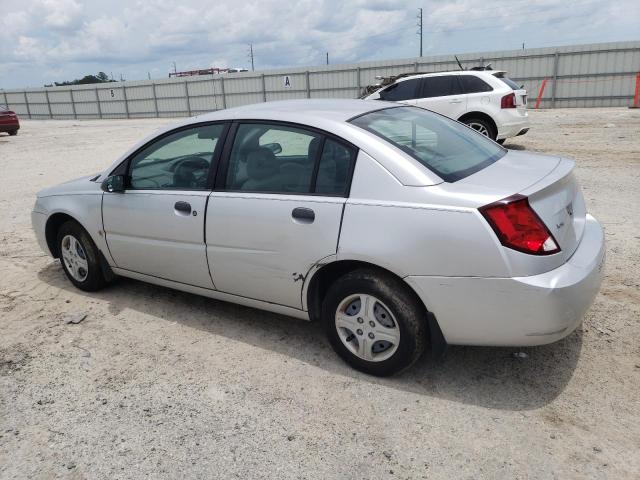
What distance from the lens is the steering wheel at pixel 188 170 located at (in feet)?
12.1

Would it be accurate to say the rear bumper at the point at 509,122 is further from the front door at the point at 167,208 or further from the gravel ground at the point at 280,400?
the front door at the point at 167,208

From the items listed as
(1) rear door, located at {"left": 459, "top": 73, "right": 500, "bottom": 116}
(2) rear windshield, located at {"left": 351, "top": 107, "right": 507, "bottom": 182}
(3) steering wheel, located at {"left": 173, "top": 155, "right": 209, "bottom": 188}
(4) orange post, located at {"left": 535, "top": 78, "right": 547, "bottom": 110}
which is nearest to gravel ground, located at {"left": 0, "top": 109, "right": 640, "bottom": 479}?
(3) steering wheel, located at {"left": 173, "top": 155, "right": 209, "bottom": 188}

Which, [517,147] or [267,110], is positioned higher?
[267,110]

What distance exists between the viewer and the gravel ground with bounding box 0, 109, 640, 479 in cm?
247

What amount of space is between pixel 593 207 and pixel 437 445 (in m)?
4.90

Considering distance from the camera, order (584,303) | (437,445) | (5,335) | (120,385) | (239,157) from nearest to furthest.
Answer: (437,445) → (584,303) → (120,385) → (239,157) → (5,335)

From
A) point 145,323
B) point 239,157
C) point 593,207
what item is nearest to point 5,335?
point 145,323

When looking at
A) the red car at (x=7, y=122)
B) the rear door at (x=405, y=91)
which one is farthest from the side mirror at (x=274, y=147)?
the red car at (x=7, y=122)

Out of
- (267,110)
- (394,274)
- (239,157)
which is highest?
(267,110)

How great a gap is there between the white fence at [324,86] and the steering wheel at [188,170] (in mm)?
23750

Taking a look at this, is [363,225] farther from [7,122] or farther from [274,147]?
[7,122]

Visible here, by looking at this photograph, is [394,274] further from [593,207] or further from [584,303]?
[593,207]

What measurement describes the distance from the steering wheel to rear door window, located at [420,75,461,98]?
8.64m

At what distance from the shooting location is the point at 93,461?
257cm
